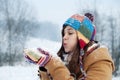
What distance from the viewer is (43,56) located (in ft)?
7.66

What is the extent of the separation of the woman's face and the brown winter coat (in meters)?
0.13

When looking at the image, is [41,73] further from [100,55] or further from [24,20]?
[24,20]

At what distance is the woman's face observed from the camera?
8.17ft

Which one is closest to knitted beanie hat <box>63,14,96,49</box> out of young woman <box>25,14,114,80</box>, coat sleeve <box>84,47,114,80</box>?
young woman <box>25,14,114,80</box>

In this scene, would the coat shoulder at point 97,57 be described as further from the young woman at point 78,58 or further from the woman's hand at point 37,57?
the woman's hand at point 37,57

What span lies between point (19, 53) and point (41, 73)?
1493 inches

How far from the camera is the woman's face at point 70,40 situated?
8.17ft

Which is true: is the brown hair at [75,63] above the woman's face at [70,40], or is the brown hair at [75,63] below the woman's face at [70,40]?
below

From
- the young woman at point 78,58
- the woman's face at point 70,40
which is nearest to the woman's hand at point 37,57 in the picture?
the young woman at point 78,58

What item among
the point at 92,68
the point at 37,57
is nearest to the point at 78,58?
the point at 92,68

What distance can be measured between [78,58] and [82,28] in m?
0.21

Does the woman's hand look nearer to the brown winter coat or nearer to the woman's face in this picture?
the brown winter coat

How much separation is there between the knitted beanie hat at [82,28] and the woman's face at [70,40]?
0.03 meters

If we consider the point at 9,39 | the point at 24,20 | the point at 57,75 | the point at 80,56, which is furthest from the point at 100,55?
Answer: the point at 24,20
